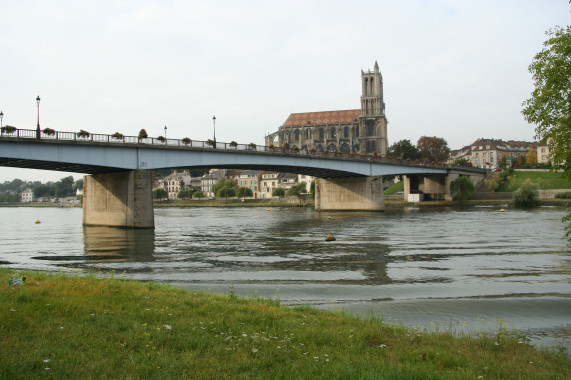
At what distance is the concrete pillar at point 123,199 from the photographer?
4816cm

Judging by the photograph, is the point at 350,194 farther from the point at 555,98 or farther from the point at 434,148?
the point at 434,148

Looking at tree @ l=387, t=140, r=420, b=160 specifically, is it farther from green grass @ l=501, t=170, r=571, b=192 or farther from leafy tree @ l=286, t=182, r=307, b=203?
green grass @ l=501, t=170, r=571, b=192

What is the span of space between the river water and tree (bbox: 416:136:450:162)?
11550cm

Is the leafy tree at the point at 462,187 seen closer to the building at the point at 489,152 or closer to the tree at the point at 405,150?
the tree at the point at 405,150

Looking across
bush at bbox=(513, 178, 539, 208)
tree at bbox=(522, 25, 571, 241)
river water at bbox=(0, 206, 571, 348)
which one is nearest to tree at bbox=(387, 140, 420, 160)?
bush at bbox=(513, 178, 539, 208)

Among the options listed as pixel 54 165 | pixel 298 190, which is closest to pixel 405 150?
pixel 298 190

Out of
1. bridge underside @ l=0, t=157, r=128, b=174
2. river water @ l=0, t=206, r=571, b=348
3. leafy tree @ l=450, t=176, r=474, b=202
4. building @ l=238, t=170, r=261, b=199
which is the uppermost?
building @ l=238, t=170, r=261, b=199

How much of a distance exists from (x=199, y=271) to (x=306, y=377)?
53.0ft

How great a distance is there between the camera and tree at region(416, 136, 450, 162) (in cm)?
15300

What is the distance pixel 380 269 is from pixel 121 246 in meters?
19.8

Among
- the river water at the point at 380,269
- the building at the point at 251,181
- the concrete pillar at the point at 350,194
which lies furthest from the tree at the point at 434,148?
the river water at the point at 380,269

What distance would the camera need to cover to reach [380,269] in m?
22.2

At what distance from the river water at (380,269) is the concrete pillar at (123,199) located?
744cm

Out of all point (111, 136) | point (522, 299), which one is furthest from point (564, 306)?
point (111, 136)
